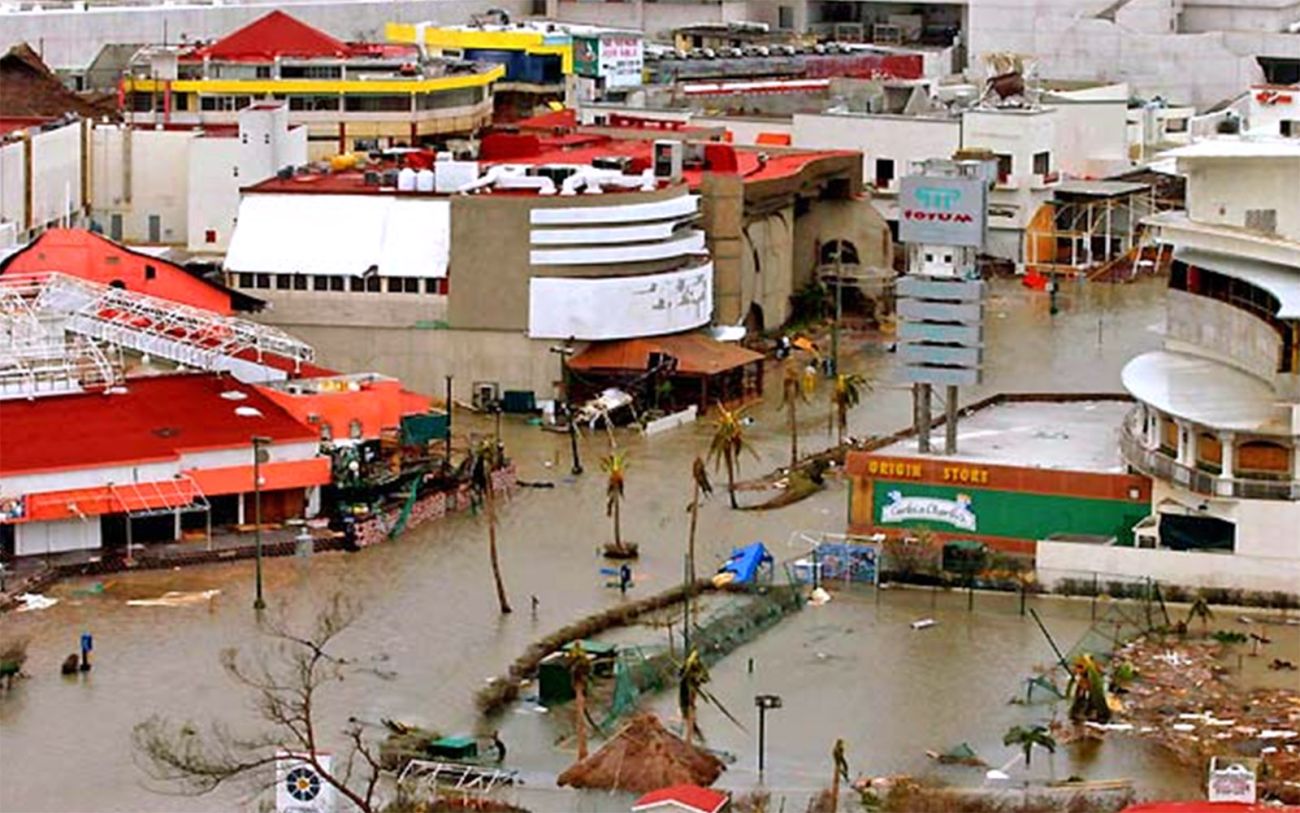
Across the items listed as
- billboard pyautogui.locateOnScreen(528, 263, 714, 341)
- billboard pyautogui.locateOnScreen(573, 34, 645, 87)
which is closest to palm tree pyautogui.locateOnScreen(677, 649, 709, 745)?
billboard pyautogui.locateOnScreen(528, 263, 714, 341)

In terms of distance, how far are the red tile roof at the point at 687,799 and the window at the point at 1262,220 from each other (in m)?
13.2

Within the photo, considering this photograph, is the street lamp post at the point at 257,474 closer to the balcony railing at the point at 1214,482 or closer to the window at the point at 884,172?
the balcony railing at the point at 1214,482

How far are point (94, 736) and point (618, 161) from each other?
1976 cm

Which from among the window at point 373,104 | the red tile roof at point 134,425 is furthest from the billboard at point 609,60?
the red tile roof at point 134,425

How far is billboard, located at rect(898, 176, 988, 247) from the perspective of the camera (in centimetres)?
3700

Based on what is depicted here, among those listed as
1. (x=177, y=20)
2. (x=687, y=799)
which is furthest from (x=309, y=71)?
(x=687, y=799)

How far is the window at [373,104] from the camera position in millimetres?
58000

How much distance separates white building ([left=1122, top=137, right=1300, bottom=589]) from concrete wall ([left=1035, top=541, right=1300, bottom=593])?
13mm

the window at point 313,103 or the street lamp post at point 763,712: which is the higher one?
the window at point 313,103

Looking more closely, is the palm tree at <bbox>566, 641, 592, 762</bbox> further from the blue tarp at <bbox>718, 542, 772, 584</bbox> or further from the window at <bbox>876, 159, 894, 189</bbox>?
the window at <bbox>876, 159, 894, 189</bbox>

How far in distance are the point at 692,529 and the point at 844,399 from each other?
5.22 meters

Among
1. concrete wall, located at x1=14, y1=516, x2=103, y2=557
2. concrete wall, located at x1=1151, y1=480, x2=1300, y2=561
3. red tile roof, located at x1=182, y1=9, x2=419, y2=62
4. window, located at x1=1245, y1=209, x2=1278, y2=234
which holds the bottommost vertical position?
concrete wall, located at x1=14, y1=516, x2=103, y2=557

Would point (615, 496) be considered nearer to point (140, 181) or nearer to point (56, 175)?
point (56, 175)

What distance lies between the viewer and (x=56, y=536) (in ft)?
115
